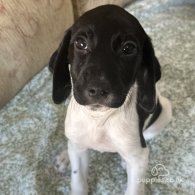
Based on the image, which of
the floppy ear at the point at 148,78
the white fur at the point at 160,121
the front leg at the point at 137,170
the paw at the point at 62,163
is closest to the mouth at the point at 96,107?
the floppy ear at the point at 148,78

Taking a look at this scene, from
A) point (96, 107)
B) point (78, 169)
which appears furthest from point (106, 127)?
point (78, 169)

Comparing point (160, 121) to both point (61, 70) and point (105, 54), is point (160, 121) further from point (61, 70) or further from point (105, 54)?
point (105, 54)

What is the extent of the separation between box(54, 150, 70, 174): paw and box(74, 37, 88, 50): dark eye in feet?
2.69

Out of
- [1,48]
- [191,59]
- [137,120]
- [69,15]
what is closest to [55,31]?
[69,15]

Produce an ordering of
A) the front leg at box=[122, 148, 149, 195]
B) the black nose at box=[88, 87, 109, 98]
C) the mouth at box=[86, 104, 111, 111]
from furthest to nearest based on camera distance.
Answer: the front leg at box=[122, 148, 149, 195], the mouth at box=[86, 104, 111, 111], the black nose at box=[88, 87, 109, 98]

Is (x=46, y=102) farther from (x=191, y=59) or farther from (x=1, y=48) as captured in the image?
(x=191, y=59)

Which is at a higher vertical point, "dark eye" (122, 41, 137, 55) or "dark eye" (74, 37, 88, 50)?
"dark eye" (74, 37, 88, 50)

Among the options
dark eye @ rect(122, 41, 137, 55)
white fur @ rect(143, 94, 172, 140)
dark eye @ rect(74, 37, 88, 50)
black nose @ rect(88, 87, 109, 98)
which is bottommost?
white fur @ rect(143, 94, 172, 140)

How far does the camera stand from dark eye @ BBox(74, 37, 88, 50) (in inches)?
54.5

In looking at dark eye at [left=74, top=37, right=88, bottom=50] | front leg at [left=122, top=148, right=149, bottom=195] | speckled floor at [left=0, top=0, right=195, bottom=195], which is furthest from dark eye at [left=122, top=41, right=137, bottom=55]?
speckled floor at [left=0, top=0, right=195, bottom=195]

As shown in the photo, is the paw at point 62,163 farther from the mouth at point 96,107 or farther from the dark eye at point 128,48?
the dark eye at point 128,48

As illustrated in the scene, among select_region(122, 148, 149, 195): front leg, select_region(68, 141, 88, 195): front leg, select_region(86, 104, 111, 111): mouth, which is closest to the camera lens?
select_region(86, 104, 111, 111): mouth

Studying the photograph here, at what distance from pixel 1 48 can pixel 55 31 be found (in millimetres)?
377

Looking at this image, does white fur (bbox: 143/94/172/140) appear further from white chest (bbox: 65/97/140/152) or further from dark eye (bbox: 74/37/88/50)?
dark eye (bbox: 74/37/88/50)
